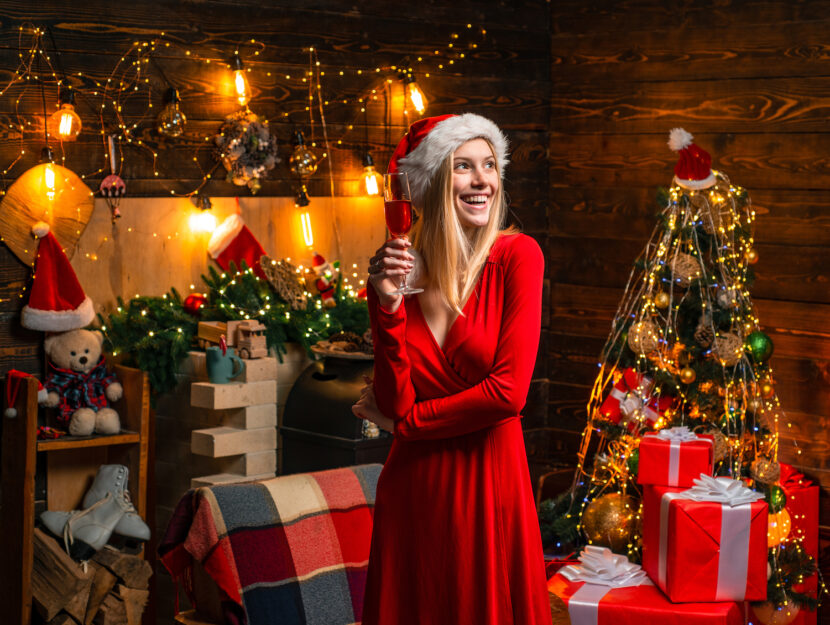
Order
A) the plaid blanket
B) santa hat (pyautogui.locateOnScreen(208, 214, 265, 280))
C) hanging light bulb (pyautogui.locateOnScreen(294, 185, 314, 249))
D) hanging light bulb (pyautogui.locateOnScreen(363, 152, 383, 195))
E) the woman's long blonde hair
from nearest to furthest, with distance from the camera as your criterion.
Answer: the woman's long blonde hair → the plaid blanket → santa hat (pyautogui.locateOnScreen(208, 214, 265, 280)) → hanging light bulb (pyautogui.locateOnScreen(294, 185, 314, 249)) → hanging light bulb (pyautogui.locateOnScreen(363, 152, 383, 195))

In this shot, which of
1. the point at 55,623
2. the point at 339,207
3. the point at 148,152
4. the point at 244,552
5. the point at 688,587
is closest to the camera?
the point at 244,552

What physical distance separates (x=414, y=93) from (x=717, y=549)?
2.29 metres

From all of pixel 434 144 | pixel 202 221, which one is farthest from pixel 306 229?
pixel 434 144

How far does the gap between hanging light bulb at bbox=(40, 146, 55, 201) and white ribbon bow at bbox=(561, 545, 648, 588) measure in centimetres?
210

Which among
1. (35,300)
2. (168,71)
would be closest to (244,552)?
(35,300)

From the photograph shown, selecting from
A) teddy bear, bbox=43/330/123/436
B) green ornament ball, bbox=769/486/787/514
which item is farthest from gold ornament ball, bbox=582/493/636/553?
teddy bear, bbox=43/330/123/436

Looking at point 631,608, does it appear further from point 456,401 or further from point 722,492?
point 456,401

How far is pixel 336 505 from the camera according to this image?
260cm

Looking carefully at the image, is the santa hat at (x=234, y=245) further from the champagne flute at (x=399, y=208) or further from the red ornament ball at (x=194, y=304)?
the champagne flute at (x=399, y=208)

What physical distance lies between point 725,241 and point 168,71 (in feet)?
6.81

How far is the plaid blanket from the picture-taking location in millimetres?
2391

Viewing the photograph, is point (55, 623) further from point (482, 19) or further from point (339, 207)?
point (482, 19)

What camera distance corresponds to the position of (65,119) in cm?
364

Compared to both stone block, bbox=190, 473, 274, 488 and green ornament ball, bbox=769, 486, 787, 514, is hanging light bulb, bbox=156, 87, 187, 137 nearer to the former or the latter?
stone block, bbox=190, 473, 274, 488
